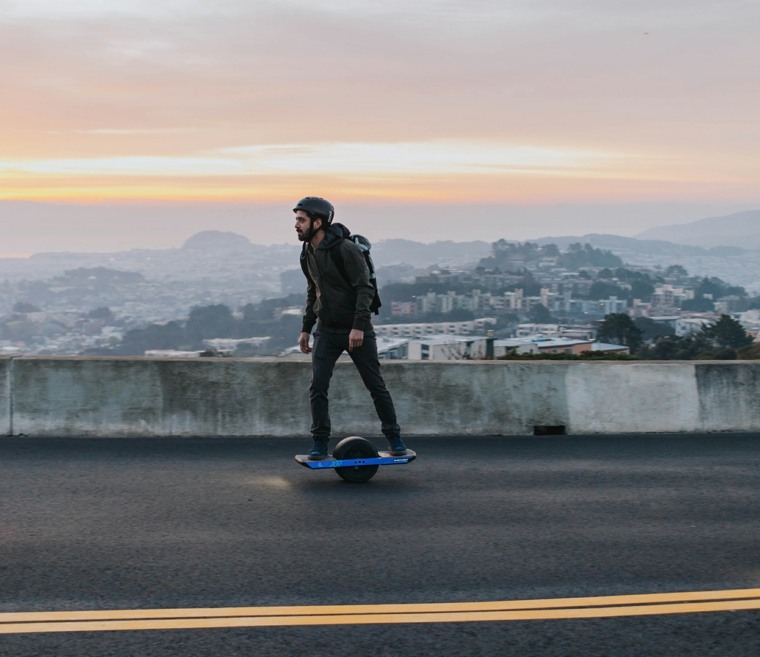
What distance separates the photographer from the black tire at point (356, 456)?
7883 mm

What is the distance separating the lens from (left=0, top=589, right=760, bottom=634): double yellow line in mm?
4645

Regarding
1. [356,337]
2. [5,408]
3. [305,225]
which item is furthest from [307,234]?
[5,408]

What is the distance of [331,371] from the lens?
8164 mm

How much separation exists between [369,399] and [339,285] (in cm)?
256

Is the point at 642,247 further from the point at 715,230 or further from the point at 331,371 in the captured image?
the point at 331,371

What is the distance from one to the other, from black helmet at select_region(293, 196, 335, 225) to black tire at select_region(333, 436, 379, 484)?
5.34 feet

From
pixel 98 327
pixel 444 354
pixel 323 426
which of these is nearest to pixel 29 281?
pixel 98 327

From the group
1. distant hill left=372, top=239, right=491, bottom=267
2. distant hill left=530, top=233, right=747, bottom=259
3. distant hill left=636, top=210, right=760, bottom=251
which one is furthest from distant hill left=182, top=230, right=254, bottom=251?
distant hill left=636, top=210, right=760, bottom=251

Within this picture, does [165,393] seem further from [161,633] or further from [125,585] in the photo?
[161,633]

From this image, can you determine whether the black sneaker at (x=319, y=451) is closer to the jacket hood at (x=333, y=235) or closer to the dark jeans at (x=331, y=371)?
the dark jeans at (x=331, y=371)

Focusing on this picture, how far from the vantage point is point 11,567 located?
5516mm

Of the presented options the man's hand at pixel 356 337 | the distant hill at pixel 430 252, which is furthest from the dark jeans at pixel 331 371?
the distant hill at pixel 430 252

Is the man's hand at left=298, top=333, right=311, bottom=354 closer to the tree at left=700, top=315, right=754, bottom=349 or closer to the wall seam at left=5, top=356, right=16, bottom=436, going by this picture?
the wall seam at left=5, top=356, right=16, bottom=436

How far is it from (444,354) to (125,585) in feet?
34.5
